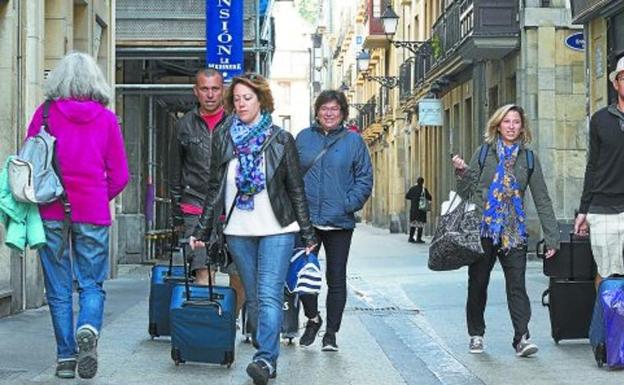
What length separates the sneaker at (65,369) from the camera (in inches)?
302

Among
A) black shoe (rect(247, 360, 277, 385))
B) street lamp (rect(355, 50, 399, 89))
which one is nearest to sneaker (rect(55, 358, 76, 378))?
black shoe (rect(247, 360, 277, 385))

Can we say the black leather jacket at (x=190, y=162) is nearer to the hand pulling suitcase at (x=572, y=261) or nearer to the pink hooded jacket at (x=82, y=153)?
the pink hooded jacket at (x=82, y=153)

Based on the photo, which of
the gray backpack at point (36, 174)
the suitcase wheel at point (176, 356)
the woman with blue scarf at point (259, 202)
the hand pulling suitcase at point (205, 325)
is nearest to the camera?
the gray backpack at point (36, 174)

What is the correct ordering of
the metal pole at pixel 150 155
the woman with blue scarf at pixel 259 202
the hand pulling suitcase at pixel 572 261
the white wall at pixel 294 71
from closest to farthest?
1. the woman with blue scarf at pixel 259 202
2. the hand pulling suitcase at pixel 572 261
3. the metal pole at pixel 150 155
4. the white wall at pixel 294 71

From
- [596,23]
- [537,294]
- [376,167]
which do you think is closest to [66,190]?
[537,294]

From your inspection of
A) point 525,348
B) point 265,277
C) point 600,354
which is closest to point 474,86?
point 525,348

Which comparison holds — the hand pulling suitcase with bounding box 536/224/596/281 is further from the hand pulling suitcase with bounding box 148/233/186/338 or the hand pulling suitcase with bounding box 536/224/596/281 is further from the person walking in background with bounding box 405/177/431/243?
the person walking in background with bounding box 405/177/431/243

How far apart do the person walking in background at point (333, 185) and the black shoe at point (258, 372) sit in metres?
1.88

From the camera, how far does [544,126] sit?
78.9ft

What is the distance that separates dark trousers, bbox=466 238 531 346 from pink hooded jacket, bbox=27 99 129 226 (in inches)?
112

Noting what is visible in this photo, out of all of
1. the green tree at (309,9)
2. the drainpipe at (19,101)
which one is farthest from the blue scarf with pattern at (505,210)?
the green tree at (309,9)

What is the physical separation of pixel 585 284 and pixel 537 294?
5.34m

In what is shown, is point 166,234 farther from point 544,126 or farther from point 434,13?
point 434,13

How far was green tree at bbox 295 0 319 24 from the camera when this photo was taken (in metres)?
122
